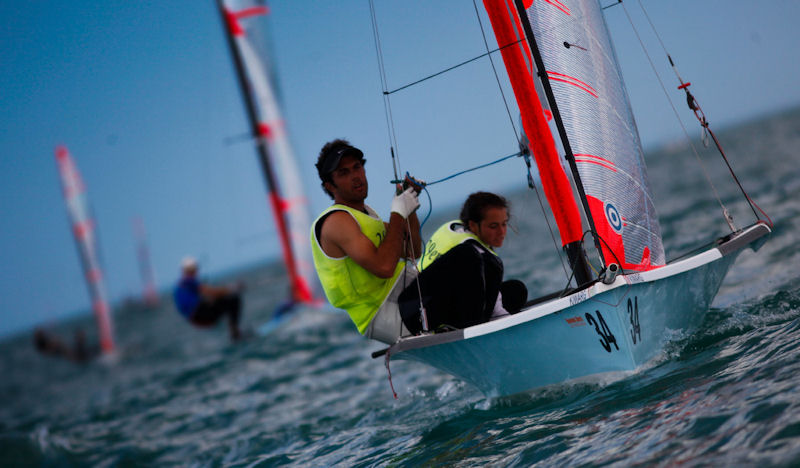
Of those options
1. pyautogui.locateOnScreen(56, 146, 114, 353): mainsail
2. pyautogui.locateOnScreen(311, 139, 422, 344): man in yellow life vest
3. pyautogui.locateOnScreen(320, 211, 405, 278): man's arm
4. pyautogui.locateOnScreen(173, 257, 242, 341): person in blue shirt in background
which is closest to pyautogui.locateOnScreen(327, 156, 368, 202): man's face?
pyautogui.locateOnScreen(311, 139, 422, 344): man in yellow life vest

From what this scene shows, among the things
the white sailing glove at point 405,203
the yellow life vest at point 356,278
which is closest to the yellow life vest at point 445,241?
the yellow life vest at point 356,278

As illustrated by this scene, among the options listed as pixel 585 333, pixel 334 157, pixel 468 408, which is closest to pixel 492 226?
pixel 585 333

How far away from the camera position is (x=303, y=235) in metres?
14.0

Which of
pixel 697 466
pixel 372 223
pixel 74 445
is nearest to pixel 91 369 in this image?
pixel 74 445

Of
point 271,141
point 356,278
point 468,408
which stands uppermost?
point 271,141

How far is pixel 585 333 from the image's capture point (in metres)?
3.19

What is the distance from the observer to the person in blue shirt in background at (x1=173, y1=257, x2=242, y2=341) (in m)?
10.8

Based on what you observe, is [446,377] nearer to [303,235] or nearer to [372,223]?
[372,223]

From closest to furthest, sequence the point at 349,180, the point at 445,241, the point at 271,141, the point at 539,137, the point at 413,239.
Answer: the point at 349,180 → the point at 413,239 → the point at 445,241 → the point at 539,137 → the point at 271,141

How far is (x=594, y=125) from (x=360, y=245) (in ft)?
4.57

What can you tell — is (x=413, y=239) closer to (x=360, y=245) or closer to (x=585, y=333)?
(x=360, y=245)

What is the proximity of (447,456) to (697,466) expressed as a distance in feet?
4.37

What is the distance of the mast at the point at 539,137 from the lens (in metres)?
3.76

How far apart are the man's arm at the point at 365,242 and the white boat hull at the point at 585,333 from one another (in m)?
0.42
